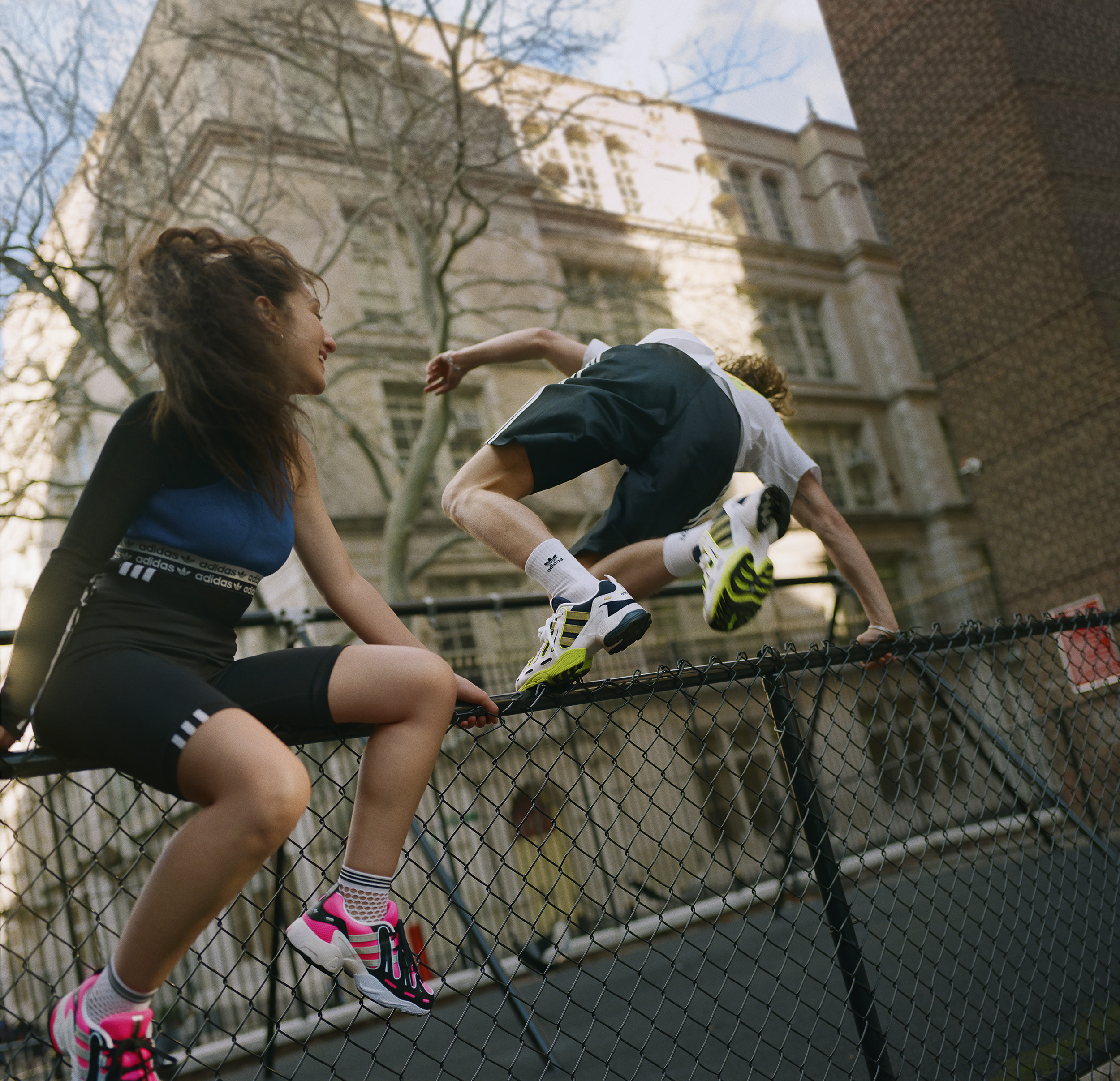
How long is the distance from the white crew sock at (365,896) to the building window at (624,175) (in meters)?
23.0

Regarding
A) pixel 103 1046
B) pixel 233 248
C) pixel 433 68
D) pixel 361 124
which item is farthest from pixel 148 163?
pixel 103 1046

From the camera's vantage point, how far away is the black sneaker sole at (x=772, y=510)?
8.80 ft

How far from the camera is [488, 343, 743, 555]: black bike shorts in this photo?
271 cm

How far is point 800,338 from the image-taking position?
25.4 metres

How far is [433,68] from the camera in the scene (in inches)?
749

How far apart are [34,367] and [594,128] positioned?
15.0m

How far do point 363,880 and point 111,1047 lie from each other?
17.9 inches

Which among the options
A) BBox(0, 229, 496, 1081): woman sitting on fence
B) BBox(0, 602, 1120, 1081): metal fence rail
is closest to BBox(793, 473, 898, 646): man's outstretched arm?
BBox(0, 602, 1120, 1081): metal fence rail

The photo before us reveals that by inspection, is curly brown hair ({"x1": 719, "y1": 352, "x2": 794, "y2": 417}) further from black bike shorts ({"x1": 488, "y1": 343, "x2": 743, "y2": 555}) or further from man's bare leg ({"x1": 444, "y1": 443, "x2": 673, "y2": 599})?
man's bare leg ({"x1": 444, "y1": 443, "x2": 673, "y2": 599})

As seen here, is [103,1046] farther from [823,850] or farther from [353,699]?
[823,850]

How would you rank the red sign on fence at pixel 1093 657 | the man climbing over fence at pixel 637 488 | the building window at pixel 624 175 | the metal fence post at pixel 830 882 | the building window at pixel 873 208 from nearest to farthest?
the metal fence post at pixel 830 882, the man climbing over fence at pixel 637 488, the red sign on fence at pixel 1093 657, the building window at pixel 624 175, the building window at pixel 873 208

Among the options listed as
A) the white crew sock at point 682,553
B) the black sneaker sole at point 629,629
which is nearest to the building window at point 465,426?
the white crew sock at point 682,553

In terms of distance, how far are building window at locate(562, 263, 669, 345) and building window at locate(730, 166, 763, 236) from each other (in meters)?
5.16

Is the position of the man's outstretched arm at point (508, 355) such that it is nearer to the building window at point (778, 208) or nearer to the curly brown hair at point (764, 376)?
the curly brown hair at point (764, 376)
